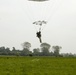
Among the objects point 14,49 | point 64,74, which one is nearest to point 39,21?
point 64,74

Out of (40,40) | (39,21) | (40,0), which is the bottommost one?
(40,40)

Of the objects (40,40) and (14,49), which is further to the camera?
(14,49)

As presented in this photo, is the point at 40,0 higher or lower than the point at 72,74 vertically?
higher

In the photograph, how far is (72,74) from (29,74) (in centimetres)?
332

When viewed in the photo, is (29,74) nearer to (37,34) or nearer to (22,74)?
(22,74)

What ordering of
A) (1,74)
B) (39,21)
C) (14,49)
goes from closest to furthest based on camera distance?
(1,74)
(39,21)
(14,49)

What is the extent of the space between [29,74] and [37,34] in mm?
17456

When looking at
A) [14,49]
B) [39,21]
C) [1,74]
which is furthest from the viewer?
[14,49]

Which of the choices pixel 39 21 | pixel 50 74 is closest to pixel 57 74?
pixel 50 74

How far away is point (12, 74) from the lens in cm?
2244

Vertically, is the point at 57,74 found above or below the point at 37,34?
below

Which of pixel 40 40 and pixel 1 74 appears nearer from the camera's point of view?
pixel 1 74

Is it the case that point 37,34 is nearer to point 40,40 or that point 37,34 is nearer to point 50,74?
point 40,40

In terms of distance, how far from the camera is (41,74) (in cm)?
2283
